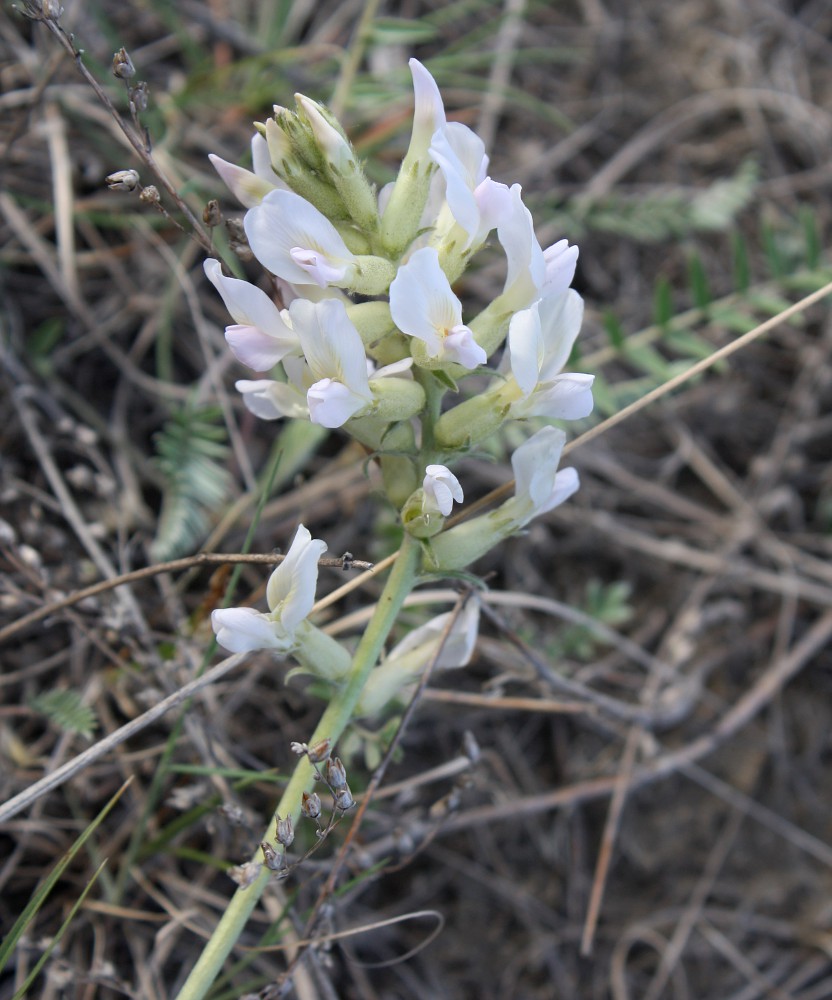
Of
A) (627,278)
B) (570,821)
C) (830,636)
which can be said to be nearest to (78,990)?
(570,821)

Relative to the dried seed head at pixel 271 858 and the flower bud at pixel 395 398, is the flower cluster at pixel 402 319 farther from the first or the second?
the dried seed head at pixel 271 858

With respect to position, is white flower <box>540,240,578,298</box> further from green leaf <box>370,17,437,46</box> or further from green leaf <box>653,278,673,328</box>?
green leaf <box>370,17,437,46</box>

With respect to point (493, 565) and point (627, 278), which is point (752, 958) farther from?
point (627, 278)

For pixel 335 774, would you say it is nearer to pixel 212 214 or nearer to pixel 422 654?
pixel 422 654

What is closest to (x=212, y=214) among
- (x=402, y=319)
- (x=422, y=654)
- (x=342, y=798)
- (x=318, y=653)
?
(x=402, y=319)

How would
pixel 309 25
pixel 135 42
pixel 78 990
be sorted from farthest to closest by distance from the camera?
pixel 309 25 → pixel 135 42 → pixel 78 990

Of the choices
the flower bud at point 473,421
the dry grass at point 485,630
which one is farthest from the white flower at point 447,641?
the flower bud at point 473,421
